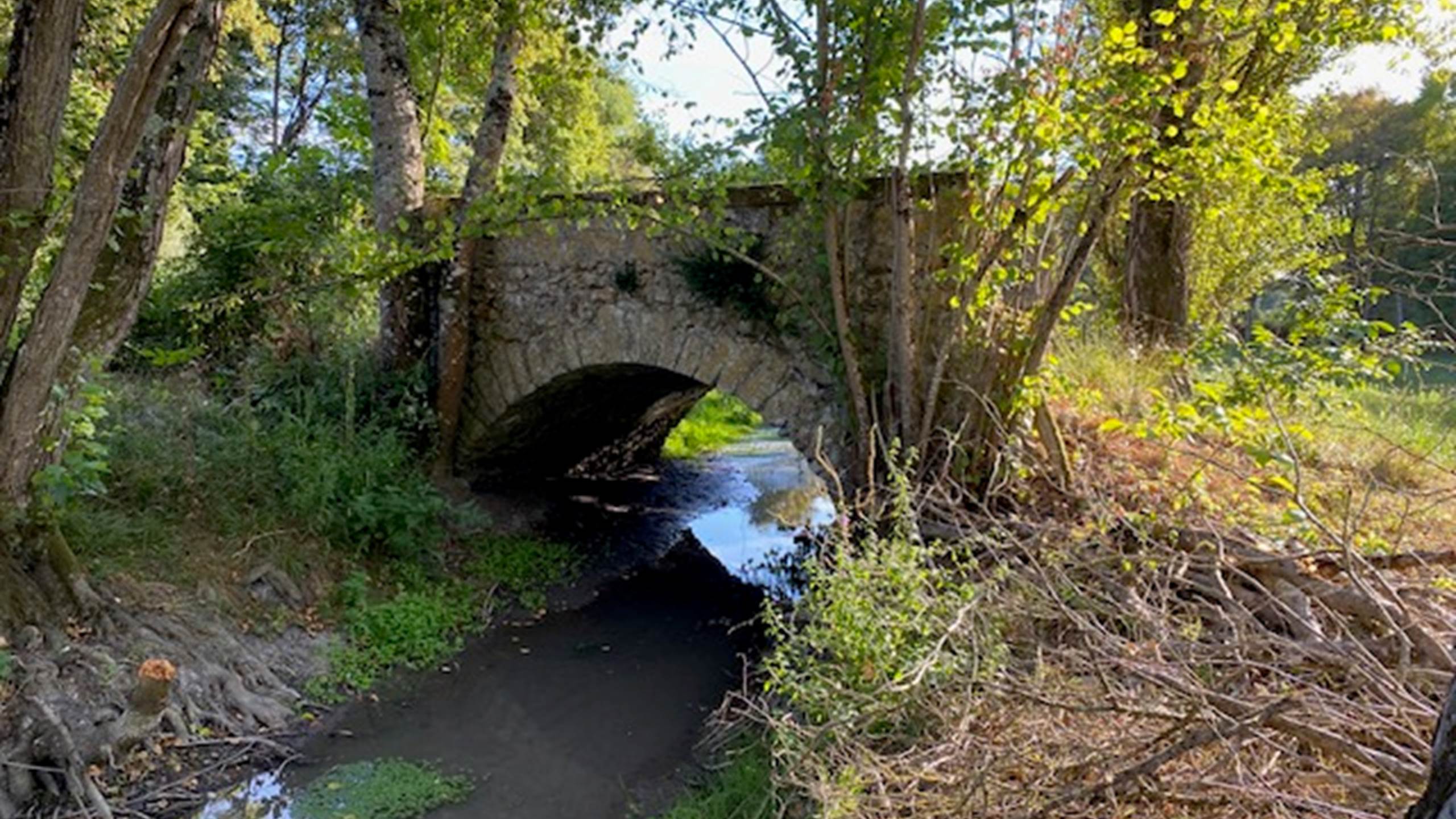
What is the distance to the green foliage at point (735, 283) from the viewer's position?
5.82 m

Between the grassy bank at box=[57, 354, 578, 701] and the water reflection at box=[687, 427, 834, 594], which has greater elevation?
the grassy bank at box=[57, 354, 578, 701]

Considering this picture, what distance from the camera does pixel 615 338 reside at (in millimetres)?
6484

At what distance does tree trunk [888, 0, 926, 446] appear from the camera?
482cm

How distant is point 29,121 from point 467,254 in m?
3.41

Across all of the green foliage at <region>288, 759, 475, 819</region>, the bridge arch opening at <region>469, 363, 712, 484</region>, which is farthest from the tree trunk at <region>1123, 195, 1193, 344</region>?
the green foliage at <region>288, 759, 475, 819</region>

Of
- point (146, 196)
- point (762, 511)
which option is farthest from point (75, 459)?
point (762, 511)

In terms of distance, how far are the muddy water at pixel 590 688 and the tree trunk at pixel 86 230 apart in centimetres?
182

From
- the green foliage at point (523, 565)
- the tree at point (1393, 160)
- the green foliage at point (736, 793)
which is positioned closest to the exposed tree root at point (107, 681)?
the green foliage at point (523, 565)

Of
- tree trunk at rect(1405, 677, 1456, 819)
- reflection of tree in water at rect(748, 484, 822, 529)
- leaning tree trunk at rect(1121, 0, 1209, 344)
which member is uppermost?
leaning tree trunk at rect(1121, 0, 1209, 344)

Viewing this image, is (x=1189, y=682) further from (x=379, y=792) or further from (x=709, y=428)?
(x=709, y=428)

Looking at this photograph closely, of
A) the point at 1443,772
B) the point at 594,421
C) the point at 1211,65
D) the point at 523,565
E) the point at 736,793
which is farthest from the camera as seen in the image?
the point at 594,421

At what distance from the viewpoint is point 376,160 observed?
21.9ft

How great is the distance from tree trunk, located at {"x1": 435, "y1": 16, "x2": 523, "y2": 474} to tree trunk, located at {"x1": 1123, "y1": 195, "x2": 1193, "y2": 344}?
458 cm

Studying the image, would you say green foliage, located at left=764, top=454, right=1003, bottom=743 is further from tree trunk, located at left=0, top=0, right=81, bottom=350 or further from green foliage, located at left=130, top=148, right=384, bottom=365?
green foliage, located at left=130, top=148, right=384, bottom=365
